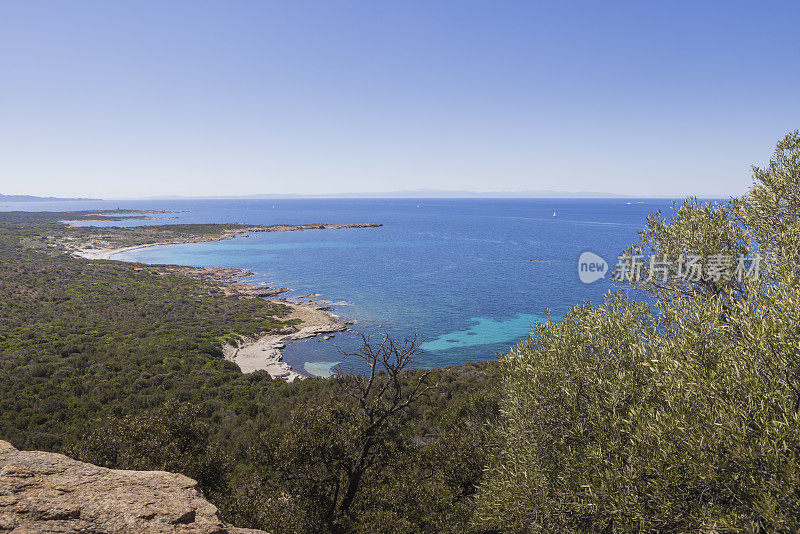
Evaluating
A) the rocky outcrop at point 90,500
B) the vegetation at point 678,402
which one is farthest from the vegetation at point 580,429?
the rocky outcrop at point 90,500

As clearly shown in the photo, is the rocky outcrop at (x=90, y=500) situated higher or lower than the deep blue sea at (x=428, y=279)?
higher

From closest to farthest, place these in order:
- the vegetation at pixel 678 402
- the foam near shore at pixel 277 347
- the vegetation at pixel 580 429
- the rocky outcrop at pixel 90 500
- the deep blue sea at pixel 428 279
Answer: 1. the rocky outcrop at pixel 90 500
2. the vegetation at pixel 678 402
3. the vegetation at pixel 580 429
4. the foam near shore at pixel 277 347
5. the deep blue sea at pixel 428 279

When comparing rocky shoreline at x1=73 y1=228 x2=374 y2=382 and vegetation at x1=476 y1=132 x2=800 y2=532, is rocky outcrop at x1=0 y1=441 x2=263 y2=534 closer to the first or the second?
vegetation at x1=476 y1=132 x2=800 y2=532

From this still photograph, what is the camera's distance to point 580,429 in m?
11.8

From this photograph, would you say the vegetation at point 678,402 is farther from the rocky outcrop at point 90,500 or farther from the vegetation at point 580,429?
the rocky outcrop at point 90,500

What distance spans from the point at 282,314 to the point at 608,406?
7263cm

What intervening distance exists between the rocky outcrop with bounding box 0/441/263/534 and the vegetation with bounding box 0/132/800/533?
28.4 feet

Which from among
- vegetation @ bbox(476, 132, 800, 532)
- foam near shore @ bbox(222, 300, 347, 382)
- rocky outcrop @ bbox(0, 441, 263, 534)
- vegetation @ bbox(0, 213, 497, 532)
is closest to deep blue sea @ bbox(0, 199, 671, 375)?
foam near shore @ bbox(222, 300, 347, 382)

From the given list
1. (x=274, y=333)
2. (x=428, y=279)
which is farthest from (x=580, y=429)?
(x=428, y=279)

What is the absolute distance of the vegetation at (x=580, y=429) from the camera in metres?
8.74

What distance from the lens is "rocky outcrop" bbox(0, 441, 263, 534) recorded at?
7.26 meters

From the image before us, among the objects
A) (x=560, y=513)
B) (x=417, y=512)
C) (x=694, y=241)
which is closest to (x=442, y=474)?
(x=417, y=512)

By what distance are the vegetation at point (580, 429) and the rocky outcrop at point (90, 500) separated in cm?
867

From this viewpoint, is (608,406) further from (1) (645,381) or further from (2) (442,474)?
(2) (442,474)
